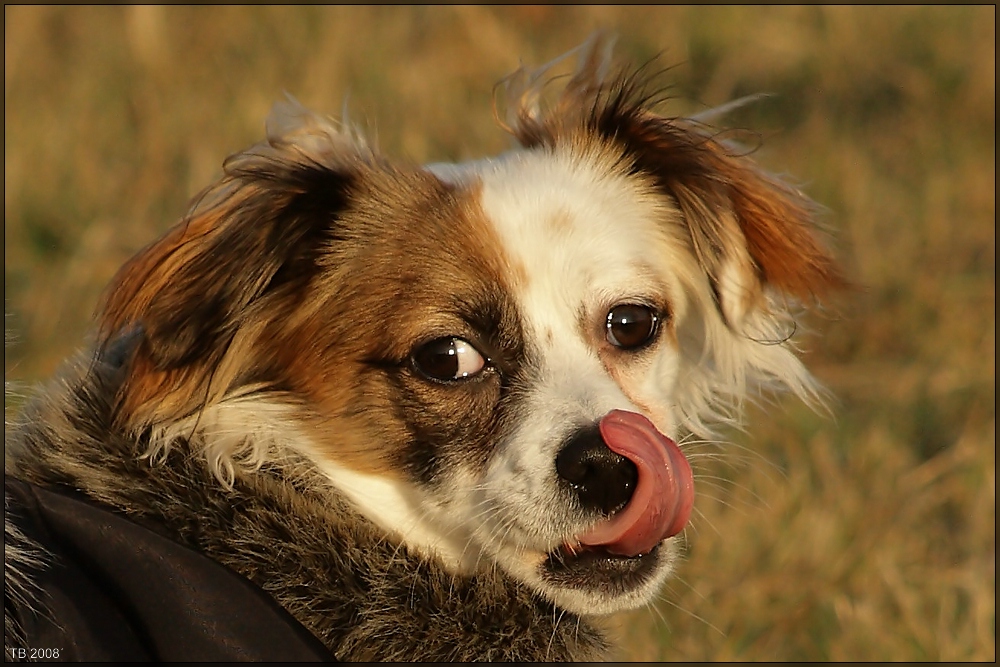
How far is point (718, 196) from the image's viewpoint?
271cm

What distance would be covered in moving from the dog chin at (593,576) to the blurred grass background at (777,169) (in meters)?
0.61

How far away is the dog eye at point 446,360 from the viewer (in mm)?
2355

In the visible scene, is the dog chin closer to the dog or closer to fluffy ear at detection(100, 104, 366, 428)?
the dog

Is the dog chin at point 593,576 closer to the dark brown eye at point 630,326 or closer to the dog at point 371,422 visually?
the dog at point 371,422

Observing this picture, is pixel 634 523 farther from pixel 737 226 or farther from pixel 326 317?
pixel 737 226

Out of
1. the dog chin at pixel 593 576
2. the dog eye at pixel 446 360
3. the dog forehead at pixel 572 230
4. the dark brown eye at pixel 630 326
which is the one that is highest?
the dog forehead at pixel 572 230

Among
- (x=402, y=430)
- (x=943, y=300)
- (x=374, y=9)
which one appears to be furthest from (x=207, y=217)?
(x=374, y=9)

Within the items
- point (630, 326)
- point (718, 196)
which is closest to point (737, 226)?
point (718, 196)

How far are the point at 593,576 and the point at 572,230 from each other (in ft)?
2.20

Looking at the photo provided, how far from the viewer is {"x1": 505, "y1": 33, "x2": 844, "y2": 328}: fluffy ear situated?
8.95 ft

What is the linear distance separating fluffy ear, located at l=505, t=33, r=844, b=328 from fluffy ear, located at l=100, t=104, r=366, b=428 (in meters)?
0.67

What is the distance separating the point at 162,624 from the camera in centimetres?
196

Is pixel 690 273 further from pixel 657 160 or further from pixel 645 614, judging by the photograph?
pixel 645 614

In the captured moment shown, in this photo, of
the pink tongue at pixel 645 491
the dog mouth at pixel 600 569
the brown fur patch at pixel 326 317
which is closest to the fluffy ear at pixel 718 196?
the brown fur patch at pixel 326 317
